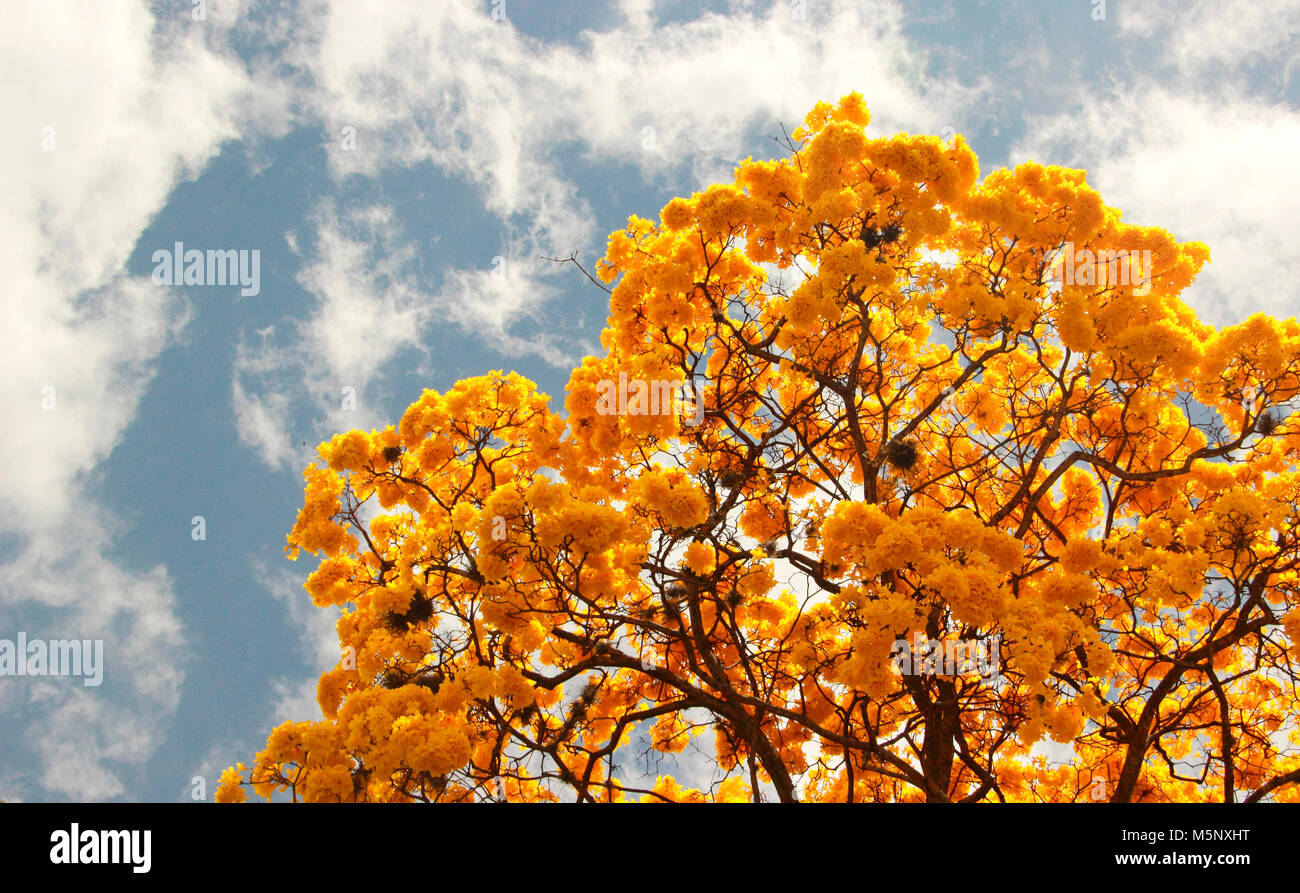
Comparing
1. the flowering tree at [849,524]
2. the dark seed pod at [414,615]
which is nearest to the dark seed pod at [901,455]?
the flowering tree at [849,524]

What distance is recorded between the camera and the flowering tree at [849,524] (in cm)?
635

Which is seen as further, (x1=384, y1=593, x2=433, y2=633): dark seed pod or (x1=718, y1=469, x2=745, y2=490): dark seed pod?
(x1=718, y1=469, x2=745, y2=490): dark seed pod

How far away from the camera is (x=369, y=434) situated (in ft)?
29.3

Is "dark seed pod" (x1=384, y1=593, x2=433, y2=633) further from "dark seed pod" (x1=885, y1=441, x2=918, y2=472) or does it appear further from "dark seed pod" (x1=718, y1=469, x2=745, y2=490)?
"dark seed pod" (x1=885, y1=441, x2=918, y2=472)

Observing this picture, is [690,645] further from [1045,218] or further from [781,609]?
[1045,218]

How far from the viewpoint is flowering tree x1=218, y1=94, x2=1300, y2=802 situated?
6.35 meters

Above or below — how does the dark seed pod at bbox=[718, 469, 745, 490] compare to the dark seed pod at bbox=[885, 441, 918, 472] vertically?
below

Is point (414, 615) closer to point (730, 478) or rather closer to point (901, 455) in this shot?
point (730, 478)

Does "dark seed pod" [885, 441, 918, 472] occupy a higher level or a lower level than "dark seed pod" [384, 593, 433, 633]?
higher

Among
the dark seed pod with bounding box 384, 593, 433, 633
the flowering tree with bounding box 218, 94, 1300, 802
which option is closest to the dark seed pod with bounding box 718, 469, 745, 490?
the flowering tree with bounding box 218, 94, 1300, 802

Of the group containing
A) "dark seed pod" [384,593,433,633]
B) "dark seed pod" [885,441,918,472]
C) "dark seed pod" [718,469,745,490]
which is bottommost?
"dark seed pod" [384,593,433,633]

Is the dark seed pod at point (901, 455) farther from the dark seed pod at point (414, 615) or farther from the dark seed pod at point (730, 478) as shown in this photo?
the dark seed pod at point (414, 615)
